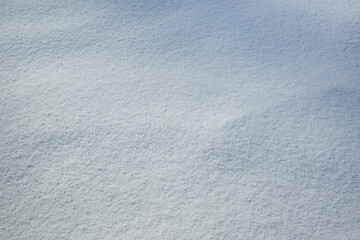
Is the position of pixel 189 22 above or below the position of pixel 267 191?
above

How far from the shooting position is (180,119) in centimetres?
304

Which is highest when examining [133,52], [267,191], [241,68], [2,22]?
[2,22]

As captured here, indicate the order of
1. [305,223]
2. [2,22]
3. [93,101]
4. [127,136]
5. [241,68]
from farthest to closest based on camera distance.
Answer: [2,22], [241,68], [93,101], [127,136], [305,223]

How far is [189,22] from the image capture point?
394 centimetres

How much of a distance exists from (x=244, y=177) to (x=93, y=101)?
1843 millimetres

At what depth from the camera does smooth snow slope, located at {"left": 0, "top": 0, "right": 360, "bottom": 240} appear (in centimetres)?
246

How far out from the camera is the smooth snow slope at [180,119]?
97.0 inches

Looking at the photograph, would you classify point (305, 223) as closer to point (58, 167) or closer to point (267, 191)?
point (267, 191)

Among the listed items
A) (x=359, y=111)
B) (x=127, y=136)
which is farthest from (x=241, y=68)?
(x=127, y=136)

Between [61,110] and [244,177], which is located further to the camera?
[61,110]

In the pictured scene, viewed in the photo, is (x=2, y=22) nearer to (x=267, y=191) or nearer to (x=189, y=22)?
(x=189, y=22)

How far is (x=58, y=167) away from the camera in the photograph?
269 cm

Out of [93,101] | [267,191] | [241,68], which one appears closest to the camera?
→ [267,191]

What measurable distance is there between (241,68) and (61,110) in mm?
2185
